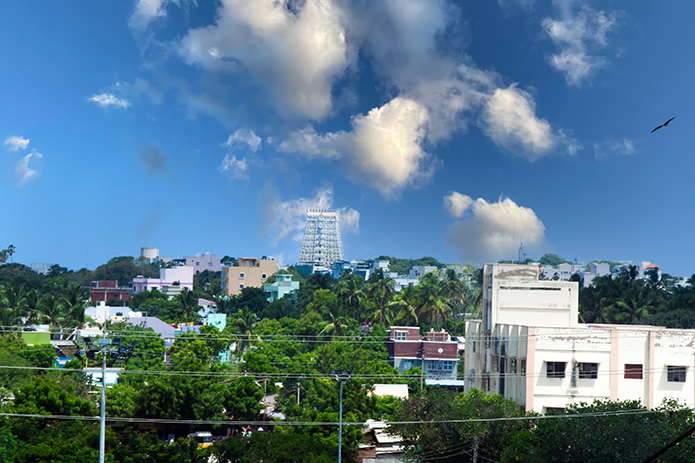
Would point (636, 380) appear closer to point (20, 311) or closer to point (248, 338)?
point (248, 338)

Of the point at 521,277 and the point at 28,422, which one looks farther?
the point at 521,277

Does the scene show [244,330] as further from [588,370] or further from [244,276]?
[244,276]

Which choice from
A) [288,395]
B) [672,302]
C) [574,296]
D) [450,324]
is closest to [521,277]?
[574,296]

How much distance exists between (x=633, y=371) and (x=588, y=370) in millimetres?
2189

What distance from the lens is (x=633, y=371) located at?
35.7 meters

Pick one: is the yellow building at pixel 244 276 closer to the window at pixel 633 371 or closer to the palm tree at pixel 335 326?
the palm tree at pixel 335 326

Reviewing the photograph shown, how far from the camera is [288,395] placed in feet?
173

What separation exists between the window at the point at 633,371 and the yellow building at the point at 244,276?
109112 mm

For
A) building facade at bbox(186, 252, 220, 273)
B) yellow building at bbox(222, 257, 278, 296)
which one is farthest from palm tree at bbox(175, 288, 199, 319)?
building facade at bbox(186, 252, 220, 273)

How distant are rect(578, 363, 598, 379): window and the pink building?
335 feet

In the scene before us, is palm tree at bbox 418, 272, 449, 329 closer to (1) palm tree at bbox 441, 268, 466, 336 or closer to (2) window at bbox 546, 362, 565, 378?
(1) palm tree at bbox 441, 268, 466, 336

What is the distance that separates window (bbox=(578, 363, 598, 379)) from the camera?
35812 mm

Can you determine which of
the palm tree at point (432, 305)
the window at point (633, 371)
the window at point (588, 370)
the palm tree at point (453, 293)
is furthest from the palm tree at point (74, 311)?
the window at point (633, 371)

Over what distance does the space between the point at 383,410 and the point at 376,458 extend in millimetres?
4144
